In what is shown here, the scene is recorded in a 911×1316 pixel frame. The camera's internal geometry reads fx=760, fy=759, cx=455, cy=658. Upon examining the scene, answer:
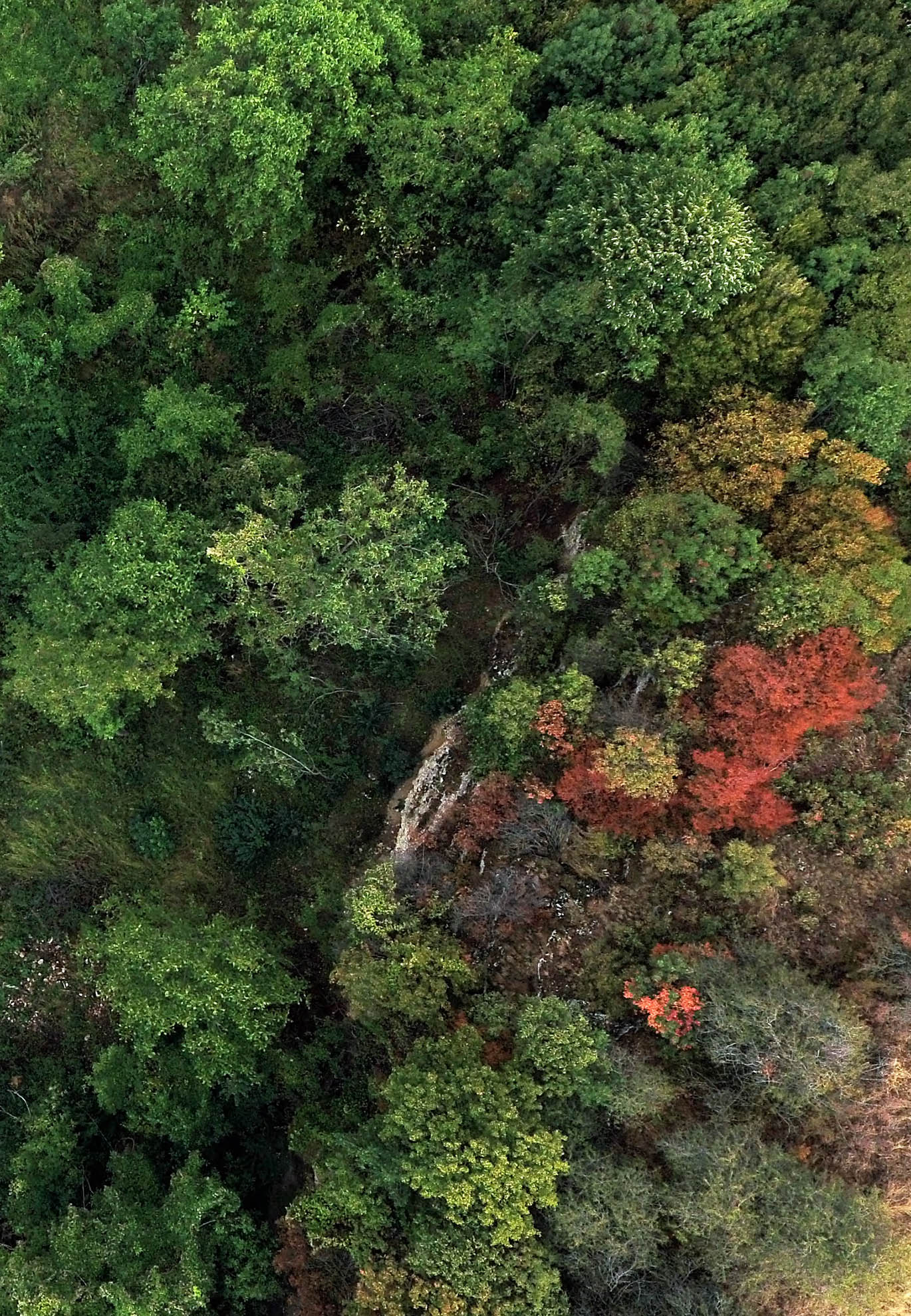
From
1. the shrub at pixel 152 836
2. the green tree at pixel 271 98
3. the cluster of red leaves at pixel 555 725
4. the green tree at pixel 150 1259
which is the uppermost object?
the green tree at pixel 271 98

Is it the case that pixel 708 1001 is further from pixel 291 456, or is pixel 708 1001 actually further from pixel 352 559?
pixel 291 456

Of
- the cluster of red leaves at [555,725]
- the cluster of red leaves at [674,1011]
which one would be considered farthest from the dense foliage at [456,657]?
the cluster of red leaves at [555,725]

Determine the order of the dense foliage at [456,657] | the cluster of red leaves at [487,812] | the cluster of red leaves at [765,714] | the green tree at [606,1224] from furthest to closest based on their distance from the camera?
the cluster of red leaves at [487,812] → the cluster of red leaves at [765,714] → the dense foliage at [456,657] → the green tree at [606,1224]

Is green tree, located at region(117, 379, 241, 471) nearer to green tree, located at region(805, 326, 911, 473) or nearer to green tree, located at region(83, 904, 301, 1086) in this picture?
green tree, located at region(83, 904, 301, 1086)

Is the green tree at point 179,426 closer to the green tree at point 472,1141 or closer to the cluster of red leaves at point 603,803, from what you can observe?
the cluster of red leaves at point 603,803

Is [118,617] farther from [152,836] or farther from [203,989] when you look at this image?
[203,989]

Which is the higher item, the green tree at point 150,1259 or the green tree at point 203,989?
the green tree at point 203,989

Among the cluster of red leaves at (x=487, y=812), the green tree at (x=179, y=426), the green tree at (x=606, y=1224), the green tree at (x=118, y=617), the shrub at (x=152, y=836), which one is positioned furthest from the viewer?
the shrub at (x=152, y=836)

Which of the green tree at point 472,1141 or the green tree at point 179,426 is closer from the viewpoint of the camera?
the green tree at point 472,1141
